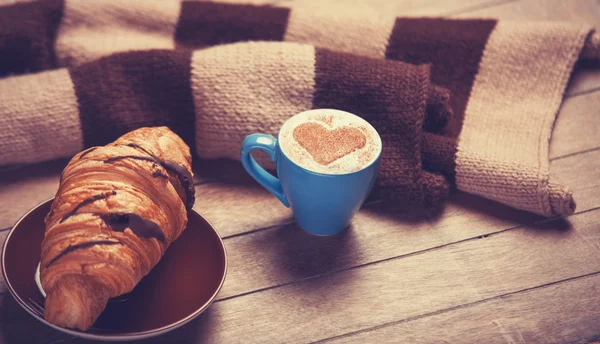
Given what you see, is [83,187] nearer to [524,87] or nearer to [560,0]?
[524,87]

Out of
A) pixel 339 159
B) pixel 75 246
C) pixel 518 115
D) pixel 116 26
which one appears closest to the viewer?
pixel 75 246

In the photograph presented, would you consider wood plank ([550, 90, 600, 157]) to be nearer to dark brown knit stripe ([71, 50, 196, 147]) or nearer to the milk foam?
the milk foam

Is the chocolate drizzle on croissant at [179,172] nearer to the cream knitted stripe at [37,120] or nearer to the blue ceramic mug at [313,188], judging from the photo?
the blue ceramic mug at [313,188]

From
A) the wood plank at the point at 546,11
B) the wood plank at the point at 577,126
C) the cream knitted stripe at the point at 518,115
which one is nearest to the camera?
the cream knitted stripe at the point at 518,115

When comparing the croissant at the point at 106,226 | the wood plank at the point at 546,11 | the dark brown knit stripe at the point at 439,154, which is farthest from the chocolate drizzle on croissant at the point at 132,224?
the wood plank at the point at 546,11

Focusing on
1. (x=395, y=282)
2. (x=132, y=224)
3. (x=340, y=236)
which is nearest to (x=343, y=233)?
(x=340, y=236)

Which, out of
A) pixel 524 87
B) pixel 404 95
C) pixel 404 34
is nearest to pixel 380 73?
pixel 404 95

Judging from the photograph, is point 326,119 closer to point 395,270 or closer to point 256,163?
point 256,163

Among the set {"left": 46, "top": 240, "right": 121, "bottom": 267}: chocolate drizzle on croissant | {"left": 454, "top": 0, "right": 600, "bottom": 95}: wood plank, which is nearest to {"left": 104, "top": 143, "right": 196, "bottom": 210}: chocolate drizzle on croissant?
{"left": 46, "top": 240, "right": 121, "bottom": 267}: chocolate drizzle on croissant
